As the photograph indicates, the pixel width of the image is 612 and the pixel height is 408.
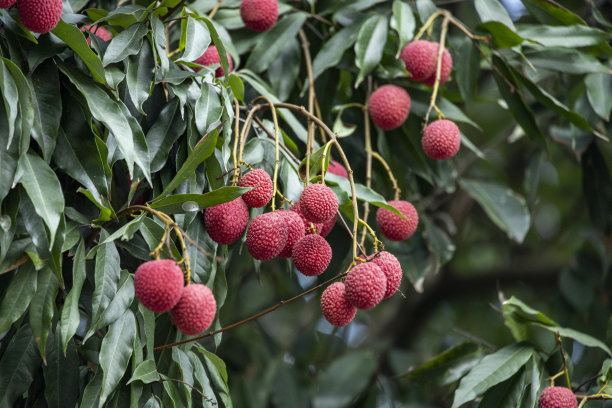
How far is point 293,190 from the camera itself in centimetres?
125

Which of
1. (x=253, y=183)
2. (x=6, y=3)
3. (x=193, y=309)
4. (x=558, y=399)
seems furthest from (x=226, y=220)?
(x=558, y=399)

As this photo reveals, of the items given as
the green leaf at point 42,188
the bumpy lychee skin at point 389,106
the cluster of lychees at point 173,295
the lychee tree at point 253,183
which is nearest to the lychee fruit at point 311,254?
the lychee tree at point 253,183

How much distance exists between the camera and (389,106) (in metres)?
1.57

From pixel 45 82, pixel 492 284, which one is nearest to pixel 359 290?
pixel 45 82

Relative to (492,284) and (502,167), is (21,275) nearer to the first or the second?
(492,284)

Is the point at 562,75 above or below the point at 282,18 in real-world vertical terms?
below

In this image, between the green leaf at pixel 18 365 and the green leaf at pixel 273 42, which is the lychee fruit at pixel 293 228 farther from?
the green leaf at pixel 273 42

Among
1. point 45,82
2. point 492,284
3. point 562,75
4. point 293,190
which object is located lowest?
point 492,284

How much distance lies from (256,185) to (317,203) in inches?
4.2

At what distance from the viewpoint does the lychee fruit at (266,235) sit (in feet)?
3.43

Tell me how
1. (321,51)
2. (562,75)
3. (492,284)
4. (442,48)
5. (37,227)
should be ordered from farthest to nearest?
(492,284) → (562,75) → (321,51) → (442,48) → (37,227)

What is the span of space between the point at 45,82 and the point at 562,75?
1.42 m

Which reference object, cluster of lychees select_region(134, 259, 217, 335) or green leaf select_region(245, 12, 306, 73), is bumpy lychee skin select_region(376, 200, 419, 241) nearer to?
green leaf select_region(245, 12, 306, 73)

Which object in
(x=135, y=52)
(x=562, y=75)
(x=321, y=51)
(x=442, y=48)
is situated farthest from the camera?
(x=562, y=75)
